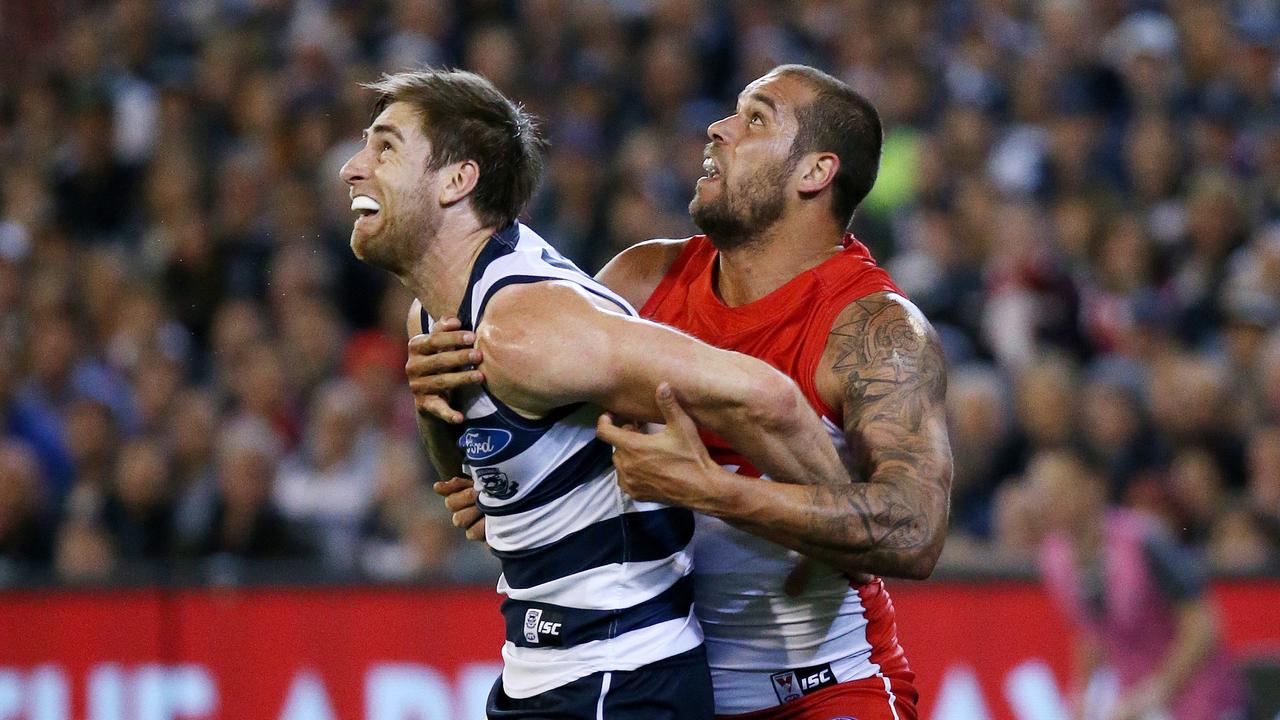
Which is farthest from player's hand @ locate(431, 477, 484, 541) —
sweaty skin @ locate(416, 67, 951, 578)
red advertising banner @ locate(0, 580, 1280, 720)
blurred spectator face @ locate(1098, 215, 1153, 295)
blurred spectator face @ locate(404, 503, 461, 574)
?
blurred spectator face @ locate(1098, 215, 1153, 295)

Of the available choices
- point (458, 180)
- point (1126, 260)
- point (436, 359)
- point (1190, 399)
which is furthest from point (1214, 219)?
point (436, 359)

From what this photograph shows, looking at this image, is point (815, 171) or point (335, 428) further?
point (335, 428)

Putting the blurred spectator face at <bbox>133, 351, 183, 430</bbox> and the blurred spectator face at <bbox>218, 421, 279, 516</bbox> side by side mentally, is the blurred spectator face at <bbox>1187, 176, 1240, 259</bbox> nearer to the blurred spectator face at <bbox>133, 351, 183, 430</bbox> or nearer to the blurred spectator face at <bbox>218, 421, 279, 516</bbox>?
the blurred spectator face at <bbox>218, 421, 279, 516</bbox>

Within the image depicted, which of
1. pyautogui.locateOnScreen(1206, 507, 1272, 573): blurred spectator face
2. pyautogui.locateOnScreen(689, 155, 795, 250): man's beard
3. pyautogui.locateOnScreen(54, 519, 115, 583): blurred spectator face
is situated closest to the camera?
pyautogui.locateOnScreen(689, 155, 795, 250): man's beard

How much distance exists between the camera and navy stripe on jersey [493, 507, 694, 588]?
3.55 metres

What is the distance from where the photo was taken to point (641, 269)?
14.8 feet

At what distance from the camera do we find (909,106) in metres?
9.79

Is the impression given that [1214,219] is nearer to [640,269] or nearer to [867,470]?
[640,269]

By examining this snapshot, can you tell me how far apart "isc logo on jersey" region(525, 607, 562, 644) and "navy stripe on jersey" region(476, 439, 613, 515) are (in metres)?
0.23

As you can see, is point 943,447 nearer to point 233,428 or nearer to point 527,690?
point 527,690

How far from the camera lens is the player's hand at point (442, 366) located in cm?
347

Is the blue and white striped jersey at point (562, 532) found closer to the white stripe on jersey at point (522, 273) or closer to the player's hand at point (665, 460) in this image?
the white stripe on jersey at point (522, 273)

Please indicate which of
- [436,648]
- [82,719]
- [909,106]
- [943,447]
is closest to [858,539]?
[943,447]

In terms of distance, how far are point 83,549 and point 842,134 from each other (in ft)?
17.4
